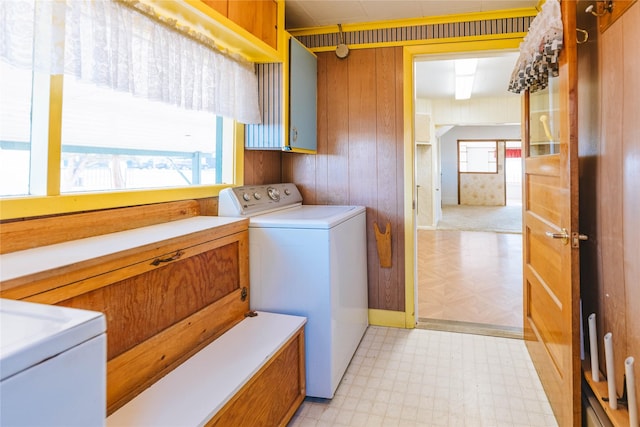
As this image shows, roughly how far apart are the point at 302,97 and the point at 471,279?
2.75 m

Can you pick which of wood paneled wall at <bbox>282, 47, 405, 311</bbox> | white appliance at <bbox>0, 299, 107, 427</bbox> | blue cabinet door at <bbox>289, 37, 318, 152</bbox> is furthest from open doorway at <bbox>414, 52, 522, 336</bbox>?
white appliance at <bbox>0, 299, 107, 427</bbox>

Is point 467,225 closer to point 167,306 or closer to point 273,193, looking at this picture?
point 273,193

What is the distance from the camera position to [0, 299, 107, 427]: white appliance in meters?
0.55

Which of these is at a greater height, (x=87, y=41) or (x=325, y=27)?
(x=325, y=27)

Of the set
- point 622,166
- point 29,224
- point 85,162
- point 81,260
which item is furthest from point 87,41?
point 622,166

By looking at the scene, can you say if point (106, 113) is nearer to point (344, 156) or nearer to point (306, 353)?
point (306, 353)

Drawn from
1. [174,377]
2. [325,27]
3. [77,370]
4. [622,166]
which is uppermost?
[325,27]

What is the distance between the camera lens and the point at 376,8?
2678mm

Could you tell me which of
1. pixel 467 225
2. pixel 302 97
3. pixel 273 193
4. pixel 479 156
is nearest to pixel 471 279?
pixel 273 193

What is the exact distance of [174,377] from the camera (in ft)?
4.56

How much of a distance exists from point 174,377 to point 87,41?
1.24m

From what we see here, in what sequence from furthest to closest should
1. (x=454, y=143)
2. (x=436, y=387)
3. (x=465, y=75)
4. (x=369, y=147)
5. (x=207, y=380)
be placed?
(x=454, y=143) < (x=465, y=75) < (x=369, y=147) < (x=436, y=387) < (x=207, y=380)

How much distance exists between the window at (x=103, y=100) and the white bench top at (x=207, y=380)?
2.34 feet

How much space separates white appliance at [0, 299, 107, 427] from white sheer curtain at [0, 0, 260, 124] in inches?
34.3
